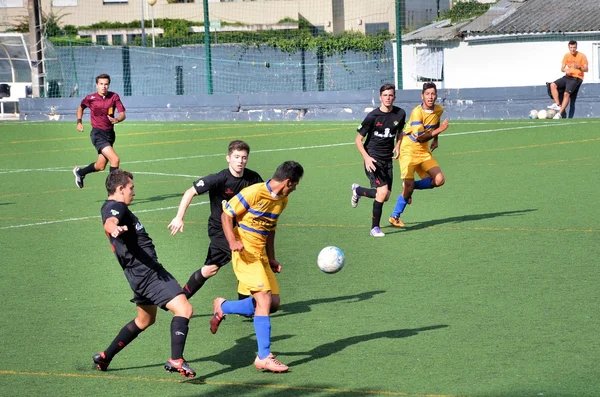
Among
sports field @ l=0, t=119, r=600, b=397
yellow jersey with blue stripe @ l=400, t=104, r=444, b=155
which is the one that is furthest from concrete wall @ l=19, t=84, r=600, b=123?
yellow jersey with blue stripe @ l=400, t=104, r=444, b=155

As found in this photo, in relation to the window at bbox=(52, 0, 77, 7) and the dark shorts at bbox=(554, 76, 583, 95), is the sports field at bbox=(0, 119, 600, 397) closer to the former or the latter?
the dark shorts at bbox=(554, 76, 583, 95)

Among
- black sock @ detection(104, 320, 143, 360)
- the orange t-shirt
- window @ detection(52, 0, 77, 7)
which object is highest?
window @ detection(52, 0, 77, 7)

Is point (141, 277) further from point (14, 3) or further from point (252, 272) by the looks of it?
point (14, 3)

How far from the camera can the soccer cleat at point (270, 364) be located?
7.30 metres

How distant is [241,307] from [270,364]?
0.76 m

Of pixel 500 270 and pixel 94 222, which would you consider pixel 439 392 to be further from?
pixel 94 222

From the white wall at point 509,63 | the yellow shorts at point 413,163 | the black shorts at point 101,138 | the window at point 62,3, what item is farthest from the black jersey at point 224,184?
the window at point 62,3

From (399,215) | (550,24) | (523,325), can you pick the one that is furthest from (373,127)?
(550,24)

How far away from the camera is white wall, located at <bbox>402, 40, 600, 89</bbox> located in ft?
141

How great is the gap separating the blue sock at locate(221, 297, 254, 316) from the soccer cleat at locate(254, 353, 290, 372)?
2.06 ft

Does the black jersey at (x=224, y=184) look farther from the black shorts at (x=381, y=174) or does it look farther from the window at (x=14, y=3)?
the window at (x=14, y=3)

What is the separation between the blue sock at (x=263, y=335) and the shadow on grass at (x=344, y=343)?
327mm

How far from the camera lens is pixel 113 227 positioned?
7078mm

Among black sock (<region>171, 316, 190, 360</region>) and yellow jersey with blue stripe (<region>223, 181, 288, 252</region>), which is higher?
yellow jersey with blue stripe (<region>223, 181, 288, 252</region>)
